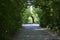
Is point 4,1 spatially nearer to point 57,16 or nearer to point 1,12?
point 1,12

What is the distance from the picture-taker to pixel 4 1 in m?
12.6

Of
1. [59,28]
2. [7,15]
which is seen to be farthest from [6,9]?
[59,28]

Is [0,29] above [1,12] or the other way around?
the other way around

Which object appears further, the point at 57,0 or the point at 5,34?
the point at 57,0

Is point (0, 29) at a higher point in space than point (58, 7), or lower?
lower

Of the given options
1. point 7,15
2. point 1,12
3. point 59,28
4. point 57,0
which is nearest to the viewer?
point 1,12

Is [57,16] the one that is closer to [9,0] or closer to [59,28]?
[59,28]

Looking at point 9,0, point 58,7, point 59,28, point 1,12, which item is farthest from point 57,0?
point 1,12

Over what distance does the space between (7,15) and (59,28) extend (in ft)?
28.3

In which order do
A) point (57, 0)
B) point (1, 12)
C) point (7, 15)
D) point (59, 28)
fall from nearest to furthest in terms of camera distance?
point (1, 12), point (7, 15), point (57, 0), point (59, 28)

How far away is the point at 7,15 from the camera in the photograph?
43.1ft

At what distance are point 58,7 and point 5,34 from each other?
804 centimetres

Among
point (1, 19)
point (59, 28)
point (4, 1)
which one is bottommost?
point (59, 28)

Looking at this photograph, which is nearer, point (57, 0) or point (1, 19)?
point (1, 19)
